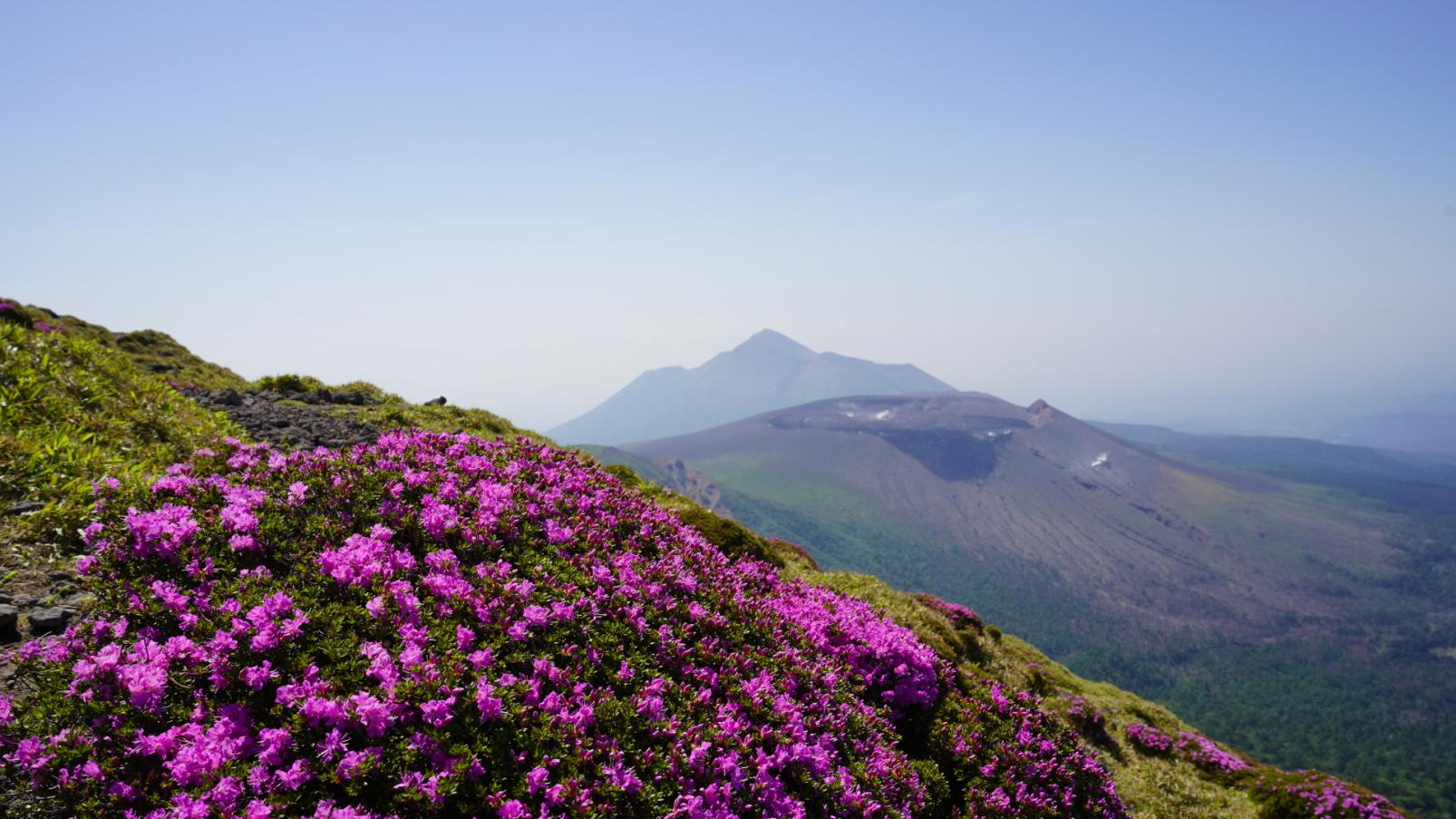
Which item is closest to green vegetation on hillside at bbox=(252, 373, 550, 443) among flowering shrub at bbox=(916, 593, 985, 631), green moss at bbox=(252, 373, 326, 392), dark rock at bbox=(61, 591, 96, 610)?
green moss at bbox=(252, 373, 326, 392)

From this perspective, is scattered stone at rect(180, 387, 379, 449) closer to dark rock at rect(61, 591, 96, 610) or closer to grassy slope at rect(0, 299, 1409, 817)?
grassy slope at rect(0, 299, 1409, 817)

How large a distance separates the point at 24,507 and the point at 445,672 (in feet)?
21.9

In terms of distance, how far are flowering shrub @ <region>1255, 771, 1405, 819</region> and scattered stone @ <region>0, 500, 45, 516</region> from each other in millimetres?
25906

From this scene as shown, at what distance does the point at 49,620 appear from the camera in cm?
620

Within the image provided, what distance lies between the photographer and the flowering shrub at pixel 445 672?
195 inches

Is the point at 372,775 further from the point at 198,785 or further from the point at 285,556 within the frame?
the point at 285,556

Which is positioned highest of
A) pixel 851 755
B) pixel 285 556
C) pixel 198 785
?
pixel 285 556

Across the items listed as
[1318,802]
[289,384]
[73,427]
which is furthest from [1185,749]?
[289,384]

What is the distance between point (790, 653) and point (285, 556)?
20.9 ft

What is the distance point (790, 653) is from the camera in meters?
8.98

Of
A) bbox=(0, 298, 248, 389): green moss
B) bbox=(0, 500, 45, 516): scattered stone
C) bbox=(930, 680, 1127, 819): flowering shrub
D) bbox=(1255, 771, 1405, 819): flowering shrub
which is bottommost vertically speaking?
bbox=(1255, 771, 1405, 819): flowering shrub

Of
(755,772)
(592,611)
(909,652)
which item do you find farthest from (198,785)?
(909,652)

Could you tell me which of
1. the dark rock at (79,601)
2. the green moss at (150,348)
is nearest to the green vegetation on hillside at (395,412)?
the green moss at (150,348)

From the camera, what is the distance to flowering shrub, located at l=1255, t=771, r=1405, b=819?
16.6 m
